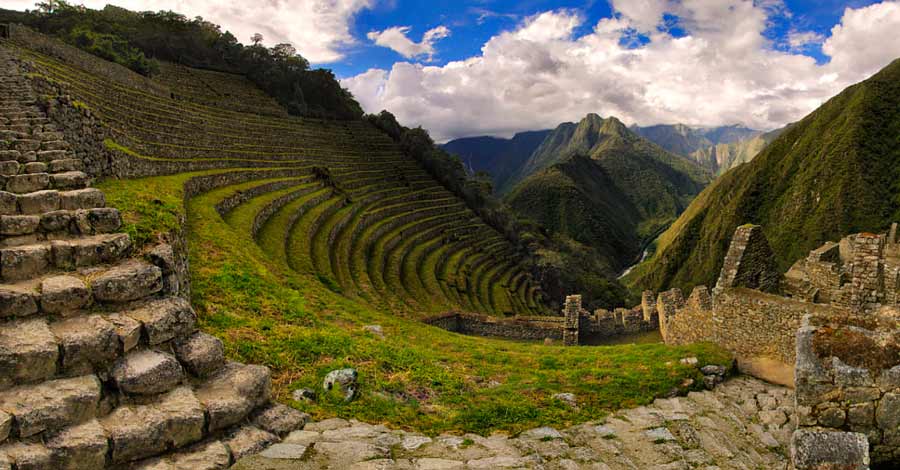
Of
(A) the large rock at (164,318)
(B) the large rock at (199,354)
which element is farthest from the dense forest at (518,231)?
(A) the large rock at (164,318)

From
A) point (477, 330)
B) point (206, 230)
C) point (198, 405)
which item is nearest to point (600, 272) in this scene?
point (477, 330)

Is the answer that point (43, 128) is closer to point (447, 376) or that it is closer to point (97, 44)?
point (447, 376)

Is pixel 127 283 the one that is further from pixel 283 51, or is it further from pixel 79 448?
pixel 283 51

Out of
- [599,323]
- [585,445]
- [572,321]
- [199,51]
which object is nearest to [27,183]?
[585,445]

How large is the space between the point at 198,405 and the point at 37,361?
1.21 metres

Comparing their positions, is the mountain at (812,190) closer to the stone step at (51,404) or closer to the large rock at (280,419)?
the large rock at (280,419)

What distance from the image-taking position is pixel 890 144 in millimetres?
86062

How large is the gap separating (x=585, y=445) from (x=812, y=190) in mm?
105188

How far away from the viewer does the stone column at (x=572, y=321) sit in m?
19.3

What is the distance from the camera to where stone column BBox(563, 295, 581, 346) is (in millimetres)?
19266

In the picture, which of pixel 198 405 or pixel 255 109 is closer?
pixel 198 405

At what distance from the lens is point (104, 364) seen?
12.5 feet

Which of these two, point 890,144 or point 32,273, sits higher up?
point 890,144

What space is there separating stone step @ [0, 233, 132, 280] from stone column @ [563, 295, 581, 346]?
56.6 ft
